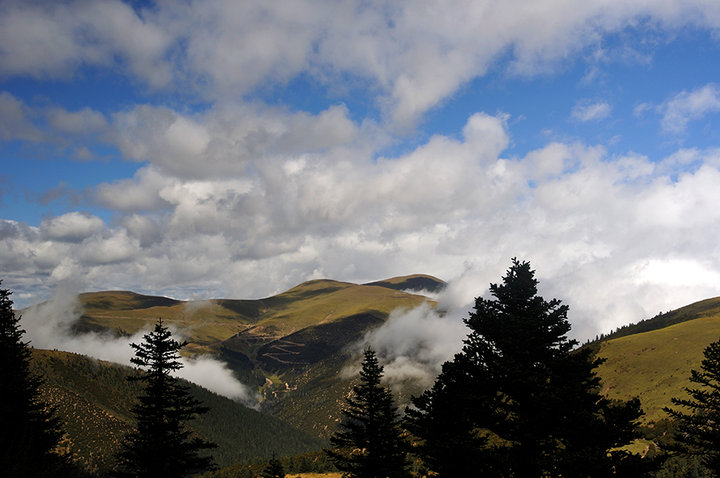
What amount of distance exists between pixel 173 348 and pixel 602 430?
25269mm

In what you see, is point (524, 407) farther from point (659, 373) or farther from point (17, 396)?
point (659, 373)

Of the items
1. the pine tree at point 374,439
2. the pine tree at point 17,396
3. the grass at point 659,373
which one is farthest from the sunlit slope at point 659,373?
the pine tree at point 17,396

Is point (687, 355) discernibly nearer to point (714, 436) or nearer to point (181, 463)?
point (714, 436)

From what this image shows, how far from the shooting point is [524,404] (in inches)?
657

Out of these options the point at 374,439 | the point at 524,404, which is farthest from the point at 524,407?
the point at 374,439

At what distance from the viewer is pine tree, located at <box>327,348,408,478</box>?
2611 centimetres

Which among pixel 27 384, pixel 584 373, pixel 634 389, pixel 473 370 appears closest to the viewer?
pixel 584 373

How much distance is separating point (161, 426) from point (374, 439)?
13.6 metres

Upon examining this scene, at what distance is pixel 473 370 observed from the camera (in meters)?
18.4

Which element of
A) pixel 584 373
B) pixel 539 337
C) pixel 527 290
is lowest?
pixel 584 373

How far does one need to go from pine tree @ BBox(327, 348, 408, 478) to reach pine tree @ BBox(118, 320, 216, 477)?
354 inches

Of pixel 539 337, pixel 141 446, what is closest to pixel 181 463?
pixel 141 446

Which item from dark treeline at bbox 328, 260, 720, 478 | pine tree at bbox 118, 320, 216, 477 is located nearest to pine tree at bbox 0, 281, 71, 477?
pine tree at bbox 118, 320, 216, 477

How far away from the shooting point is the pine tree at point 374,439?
2611cm
